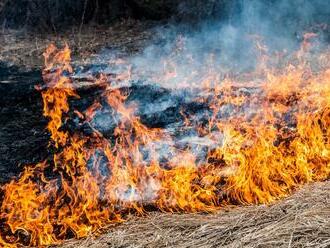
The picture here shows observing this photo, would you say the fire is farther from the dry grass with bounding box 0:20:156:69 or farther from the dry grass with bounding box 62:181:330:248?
the dry grass with bounding box 0:20:156:69

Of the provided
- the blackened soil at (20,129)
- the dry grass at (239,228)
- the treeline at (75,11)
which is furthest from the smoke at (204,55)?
the dry grass at (239,228)

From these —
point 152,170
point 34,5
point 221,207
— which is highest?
point 34,5

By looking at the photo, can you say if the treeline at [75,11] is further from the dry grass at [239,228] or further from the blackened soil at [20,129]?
the dry grass at [239,228]

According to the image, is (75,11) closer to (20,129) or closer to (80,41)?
(80,41)

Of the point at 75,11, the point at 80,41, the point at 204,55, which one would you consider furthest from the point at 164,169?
the point at 75,11

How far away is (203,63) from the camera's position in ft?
23.7

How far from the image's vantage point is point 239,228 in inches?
118

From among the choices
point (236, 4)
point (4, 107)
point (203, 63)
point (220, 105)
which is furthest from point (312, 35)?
point (4, 107)

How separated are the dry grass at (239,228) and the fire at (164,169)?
0.12 meters

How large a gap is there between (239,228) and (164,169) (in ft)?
2.67

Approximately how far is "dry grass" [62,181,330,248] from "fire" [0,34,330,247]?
0.12 metres

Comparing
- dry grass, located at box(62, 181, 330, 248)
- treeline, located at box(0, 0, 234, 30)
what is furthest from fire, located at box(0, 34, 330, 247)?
treeline, located at box(0, 0, 234, 30)

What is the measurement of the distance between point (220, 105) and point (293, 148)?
93cm

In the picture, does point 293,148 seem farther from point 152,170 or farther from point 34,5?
point 34,5
